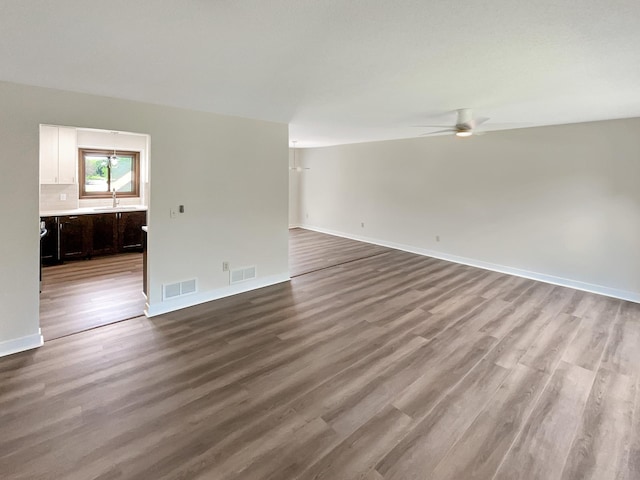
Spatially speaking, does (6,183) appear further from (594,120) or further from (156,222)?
(594,120)

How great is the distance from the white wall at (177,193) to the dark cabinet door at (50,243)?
3.26m

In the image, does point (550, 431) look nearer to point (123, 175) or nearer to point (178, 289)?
point (178, 289)

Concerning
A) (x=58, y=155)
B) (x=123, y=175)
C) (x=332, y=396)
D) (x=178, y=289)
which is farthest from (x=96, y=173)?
(x=332, y=396)

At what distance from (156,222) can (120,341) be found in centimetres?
133

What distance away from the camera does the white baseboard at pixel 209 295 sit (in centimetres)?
397

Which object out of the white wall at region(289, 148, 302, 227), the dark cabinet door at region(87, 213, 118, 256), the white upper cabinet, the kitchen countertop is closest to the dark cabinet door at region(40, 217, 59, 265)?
the kitchen countertop

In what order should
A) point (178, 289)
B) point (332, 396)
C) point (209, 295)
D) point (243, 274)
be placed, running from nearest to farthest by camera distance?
1. point (332, 396)
2. point (178, 289)
3. point (209, 295)
4. point (243, 274)

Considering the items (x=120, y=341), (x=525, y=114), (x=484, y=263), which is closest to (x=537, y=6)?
(x=525, y=114)

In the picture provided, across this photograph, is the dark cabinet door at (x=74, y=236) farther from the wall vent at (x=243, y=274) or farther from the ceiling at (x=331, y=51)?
the ceiling at (x=331, y=51)

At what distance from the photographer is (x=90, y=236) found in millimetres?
6191

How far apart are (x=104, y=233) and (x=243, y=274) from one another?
347 centimetres

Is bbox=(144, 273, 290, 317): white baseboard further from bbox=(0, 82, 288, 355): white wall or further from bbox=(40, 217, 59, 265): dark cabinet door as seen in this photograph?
bbox=(40, 217, 59, 265): dark cabinet door

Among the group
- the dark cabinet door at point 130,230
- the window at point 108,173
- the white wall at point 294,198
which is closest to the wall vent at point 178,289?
the dark cabinet door at point 130,230

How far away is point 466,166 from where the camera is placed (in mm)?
6242
